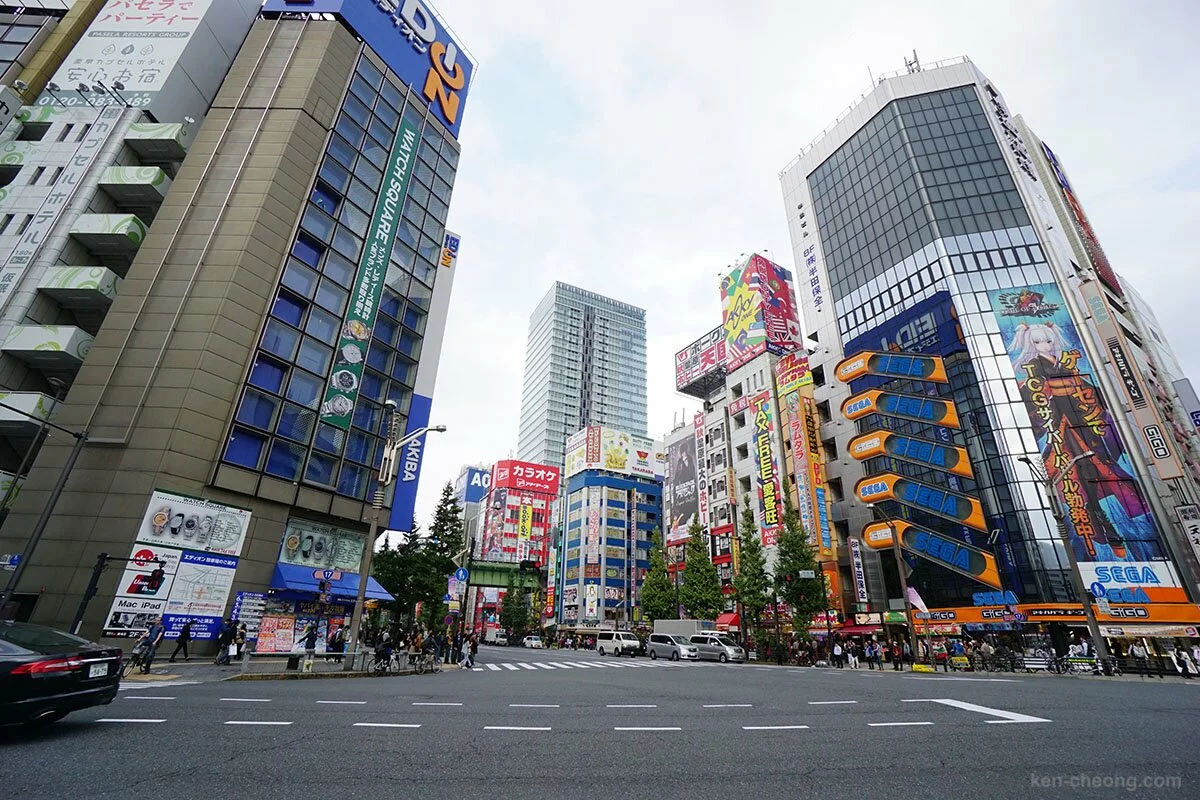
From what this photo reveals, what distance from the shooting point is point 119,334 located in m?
23.7

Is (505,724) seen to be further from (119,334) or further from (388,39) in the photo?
(388,39)

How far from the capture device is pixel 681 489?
210ft

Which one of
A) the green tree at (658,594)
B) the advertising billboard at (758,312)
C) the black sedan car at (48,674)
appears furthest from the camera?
the advertising billboard at (758,312)

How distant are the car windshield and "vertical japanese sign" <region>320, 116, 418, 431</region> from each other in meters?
21.4

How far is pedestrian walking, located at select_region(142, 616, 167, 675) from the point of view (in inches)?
591

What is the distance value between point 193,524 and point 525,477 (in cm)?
7095

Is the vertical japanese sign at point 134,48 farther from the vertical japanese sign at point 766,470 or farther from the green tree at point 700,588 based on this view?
the vertical japanese sign at point 766,470

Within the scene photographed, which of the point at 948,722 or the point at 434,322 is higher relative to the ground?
the point at 434,322

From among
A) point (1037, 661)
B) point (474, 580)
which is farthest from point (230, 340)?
point (474, 580)

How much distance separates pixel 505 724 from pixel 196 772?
3953 mm

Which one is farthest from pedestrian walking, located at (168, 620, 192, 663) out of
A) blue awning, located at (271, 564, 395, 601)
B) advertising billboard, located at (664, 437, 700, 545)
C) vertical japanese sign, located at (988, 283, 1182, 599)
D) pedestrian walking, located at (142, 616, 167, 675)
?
advertising billboard, located at (664, 437, 700, 545)

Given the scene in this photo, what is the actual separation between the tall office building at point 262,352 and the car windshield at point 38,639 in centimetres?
1351

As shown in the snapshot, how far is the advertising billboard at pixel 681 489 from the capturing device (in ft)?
202

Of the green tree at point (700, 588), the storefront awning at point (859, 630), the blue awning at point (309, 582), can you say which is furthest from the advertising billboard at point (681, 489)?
the blue awning at point (309, 582)
